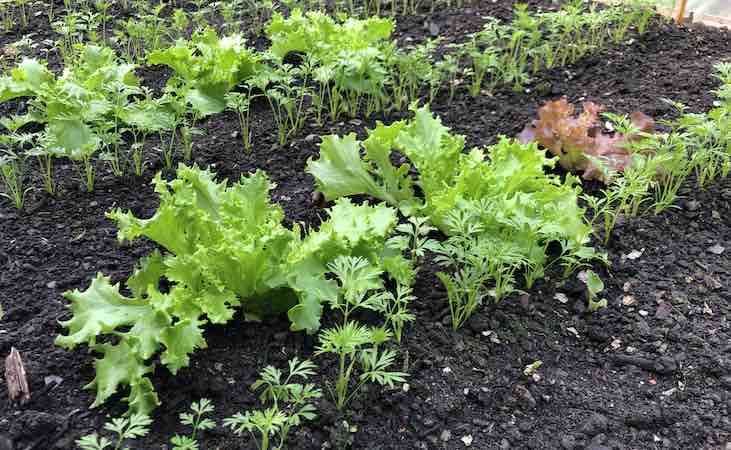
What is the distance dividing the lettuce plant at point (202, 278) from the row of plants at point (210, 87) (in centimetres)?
87

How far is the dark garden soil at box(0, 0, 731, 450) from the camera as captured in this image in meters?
2.38

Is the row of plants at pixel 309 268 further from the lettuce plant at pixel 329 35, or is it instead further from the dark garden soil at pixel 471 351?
the lettuce plant at pixel 329 35

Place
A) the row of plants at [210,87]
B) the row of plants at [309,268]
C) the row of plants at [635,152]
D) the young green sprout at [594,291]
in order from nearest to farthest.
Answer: the row of plants at [309,268], the young green sprout at [594,291], the row of plants at [635,152], the row of plants at [210,87]

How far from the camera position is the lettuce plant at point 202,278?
237cm

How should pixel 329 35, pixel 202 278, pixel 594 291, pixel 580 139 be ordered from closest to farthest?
pixel 202 278
pixel 594 291
pixel 580 139
pixel 329 35

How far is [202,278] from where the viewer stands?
260 cm

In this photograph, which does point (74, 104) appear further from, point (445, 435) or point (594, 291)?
point (594, 291)

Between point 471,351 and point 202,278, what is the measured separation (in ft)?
3.35

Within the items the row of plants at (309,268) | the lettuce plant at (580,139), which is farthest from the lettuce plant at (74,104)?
the lettuce plant at (580,139)

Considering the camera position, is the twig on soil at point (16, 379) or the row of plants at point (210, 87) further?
the row of plants at point (210, 87)

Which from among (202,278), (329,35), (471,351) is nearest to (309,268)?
(202,278)

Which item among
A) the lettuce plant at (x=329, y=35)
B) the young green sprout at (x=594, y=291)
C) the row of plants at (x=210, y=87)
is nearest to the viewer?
the young green sprout at (x=594, y=291)

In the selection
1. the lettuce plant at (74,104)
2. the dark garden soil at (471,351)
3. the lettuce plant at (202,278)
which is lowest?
the dark garden soil at (471,351)

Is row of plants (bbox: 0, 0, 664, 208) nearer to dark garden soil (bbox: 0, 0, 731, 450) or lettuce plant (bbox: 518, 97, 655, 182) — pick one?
dark garden soil (bbox: 0, 0, 731, 450)
